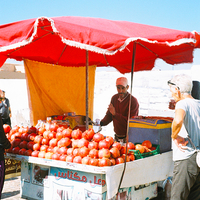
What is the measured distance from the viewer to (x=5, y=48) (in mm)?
2848

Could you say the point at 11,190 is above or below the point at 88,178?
below

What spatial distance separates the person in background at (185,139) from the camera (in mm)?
2463

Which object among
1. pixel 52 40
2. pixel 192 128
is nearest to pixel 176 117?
pixel 192 128

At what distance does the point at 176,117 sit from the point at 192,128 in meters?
0.26

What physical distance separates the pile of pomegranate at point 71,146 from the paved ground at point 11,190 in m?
0.76

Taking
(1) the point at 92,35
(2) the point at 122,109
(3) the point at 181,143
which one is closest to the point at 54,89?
(2) the point at 122,109

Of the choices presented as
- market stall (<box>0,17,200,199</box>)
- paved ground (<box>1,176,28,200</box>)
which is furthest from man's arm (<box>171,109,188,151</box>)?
paved ground (<box>1,176,28,200</box>)

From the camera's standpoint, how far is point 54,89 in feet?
19.2

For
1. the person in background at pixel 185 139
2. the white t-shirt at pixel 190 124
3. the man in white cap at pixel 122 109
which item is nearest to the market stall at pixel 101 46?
the person in background at pixel 185 139

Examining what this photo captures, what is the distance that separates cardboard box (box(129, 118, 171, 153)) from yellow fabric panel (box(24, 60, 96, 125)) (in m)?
2.66

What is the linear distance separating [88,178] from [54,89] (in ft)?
11.3

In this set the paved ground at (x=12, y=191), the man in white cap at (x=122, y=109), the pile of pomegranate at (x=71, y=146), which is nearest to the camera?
the pile of pomegranate at (x=71, y=146)

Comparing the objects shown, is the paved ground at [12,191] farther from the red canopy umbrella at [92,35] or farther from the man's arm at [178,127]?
the red canopy umbrella at [92,35]

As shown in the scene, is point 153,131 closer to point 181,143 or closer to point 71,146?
point 181,143
